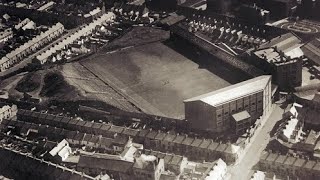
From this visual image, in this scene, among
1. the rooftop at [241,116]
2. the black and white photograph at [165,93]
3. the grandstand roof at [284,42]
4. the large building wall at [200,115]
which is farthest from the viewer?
the grandstand roof at [284,42]

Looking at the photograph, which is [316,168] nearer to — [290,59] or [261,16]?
[290,59]

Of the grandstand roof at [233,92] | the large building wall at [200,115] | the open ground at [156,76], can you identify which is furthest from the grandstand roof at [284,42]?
the large building wall at [200,115]

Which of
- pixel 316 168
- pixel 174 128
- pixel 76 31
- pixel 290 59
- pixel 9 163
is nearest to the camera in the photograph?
pixel 316 168

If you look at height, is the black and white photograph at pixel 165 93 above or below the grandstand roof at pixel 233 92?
below

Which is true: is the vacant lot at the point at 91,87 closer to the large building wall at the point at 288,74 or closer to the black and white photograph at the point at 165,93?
the black and white photograph at the point at 165,93

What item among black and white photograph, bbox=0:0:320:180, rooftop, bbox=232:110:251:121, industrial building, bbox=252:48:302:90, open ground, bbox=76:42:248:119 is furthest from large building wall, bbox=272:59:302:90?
rooftop, bbox=232:110:251:121

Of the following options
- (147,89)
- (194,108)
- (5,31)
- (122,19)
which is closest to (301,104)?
(194,108)
